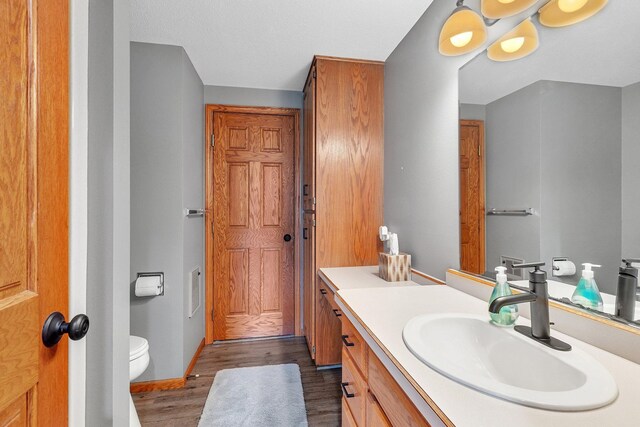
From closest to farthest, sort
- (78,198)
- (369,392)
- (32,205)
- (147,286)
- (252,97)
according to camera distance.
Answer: (32,205), (78,198), (369,392), (147,286), (252,97)

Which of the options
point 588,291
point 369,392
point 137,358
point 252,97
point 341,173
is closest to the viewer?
point 588,291

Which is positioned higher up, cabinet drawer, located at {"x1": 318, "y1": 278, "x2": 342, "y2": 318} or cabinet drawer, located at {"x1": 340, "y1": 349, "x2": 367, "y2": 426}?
cabinet drawer, located at {"x1": 318, "y1": 278, "x2": 342, "y2": 318}

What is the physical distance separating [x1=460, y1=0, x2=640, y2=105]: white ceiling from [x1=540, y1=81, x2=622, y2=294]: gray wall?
35mm

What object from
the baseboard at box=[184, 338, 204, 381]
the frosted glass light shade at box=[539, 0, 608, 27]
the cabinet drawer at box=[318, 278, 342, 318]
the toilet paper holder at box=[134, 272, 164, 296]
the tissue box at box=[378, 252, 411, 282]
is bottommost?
the baseboard at box=[184, 338, 204, 381]

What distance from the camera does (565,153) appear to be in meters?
0.91

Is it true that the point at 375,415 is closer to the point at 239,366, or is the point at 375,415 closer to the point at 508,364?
the point at 508,364

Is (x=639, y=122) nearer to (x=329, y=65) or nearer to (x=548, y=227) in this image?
(x=548, y=227)

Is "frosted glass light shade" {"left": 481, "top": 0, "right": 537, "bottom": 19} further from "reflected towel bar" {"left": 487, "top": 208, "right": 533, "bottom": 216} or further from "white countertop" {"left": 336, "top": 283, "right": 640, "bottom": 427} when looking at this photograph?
"white countertop" {"left": 336, "top": 283, "right": 640, "bottom": 427}

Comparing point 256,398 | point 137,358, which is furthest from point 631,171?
point 137,358

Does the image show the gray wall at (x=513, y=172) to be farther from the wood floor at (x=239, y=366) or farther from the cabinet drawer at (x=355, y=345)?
the wood floor at (x=239, y=366)

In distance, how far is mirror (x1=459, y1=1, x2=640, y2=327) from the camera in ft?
2.57

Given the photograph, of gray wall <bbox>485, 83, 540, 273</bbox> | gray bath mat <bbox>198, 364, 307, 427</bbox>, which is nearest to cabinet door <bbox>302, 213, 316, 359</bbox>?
gray bath mat <bbox>198, 364, 307, 427</bbox>

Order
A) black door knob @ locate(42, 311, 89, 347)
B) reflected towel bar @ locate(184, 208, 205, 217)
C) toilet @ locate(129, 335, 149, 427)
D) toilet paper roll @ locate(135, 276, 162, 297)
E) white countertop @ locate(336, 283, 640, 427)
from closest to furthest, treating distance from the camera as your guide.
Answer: white countertop @ locate(336, 283, 640, 427) < black door knob @ locate(42, 311, 89, 347) < toilet @ locate(129, 335, 149, 427) < toilet paper roll @ locate(135, 276, 162, 297) < reflected towel bar @ locate(184, 208, 205, 217)

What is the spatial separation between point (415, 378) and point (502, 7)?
1372 millimetres
